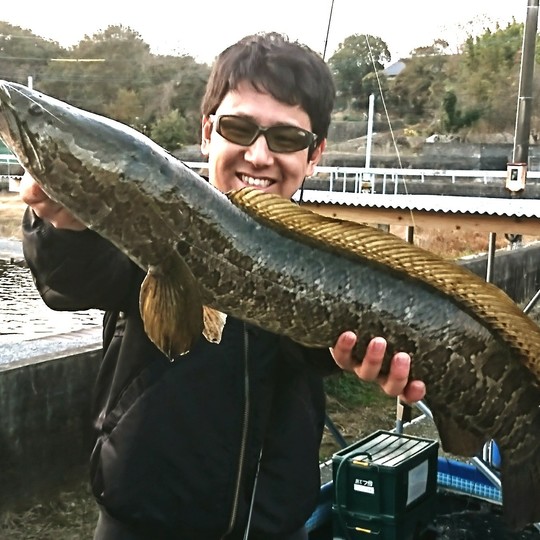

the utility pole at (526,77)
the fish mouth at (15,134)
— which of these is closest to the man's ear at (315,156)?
the fish mouth at (15,134)

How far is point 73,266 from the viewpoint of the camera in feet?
7.09

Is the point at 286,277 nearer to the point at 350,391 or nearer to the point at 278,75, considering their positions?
the point at 278,75

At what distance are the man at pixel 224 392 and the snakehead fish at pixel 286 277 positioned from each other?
0.12 meters

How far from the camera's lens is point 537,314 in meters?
12.7

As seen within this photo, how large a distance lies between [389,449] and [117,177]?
3.19 metres

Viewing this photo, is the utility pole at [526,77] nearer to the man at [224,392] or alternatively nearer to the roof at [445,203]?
the roof at [445,203]

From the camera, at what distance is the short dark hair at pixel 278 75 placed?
2.60 m

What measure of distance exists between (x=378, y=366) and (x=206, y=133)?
104cm

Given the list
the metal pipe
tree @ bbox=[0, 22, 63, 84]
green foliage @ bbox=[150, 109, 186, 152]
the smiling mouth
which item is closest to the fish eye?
the smiling mouth

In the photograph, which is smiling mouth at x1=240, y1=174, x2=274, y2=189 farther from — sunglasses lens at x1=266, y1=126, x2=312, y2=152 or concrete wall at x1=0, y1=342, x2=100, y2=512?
concrete wall at x1=0, y1=342, x2=100, y2=512

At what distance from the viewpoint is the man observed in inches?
93.1

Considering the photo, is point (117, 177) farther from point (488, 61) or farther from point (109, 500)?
point (488, 61)

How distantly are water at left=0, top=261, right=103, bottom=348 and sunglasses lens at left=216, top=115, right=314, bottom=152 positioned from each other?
22.2 ft

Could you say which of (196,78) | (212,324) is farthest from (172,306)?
(196,78)
